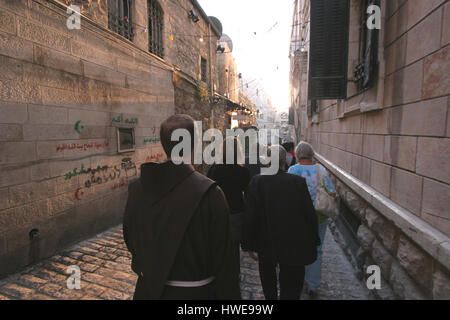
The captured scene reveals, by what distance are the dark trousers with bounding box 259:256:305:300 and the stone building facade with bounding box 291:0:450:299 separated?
0.94 meters

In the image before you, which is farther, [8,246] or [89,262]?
[89,262]

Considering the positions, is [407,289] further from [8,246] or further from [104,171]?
[104,171]

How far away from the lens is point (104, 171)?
5215 millimetres

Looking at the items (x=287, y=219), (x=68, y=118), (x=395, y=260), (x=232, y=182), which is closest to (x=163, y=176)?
(x=287, y=219)

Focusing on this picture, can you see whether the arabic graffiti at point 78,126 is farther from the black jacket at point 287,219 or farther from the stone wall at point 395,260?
the stone wall at point 395,260

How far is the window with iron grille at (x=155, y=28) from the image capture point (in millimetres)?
7453

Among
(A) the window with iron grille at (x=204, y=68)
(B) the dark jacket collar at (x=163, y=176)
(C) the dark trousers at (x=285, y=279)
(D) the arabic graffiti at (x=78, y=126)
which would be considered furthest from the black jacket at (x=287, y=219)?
(A) the window with iron grille at (x=204, y=68)

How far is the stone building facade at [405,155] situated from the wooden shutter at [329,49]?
27 cm

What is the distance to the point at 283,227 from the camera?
2393 mm

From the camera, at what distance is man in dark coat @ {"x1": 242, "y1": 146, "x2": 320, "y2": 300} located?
7.80 ft

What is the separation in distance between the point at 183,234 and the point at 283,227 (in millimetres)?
1357
